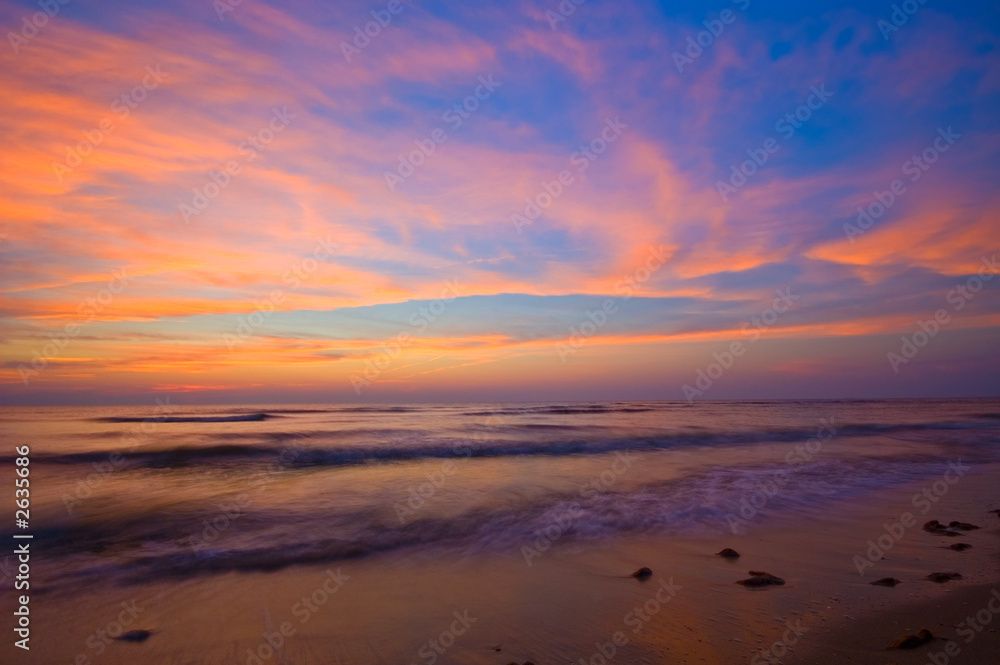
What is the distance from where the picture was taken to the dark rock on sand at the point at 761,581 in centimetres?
541

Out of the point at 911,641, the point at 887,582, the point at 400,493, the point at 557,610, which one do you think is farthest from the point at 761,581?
the point at 400,493

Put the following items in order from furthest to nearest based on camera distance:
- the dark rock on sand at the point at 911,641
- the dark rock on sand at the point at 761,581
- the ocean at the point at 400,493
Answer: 1. the ocean at the point at 400,493
2. the dark rock on sand at the point at 761,581
3. the dark rock on sand at the point at 911,641

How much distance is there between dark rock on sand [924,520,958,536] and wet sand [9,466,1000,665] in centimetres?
23

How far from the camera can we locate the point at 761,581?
543 centimetres

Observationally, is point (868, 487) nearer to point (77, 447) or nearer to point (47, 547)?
point (47, 547)

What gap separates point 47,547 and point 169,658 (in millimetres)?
5446

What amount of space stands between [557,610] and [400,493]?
7315 mm

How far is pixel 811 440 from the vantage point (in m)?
23.8

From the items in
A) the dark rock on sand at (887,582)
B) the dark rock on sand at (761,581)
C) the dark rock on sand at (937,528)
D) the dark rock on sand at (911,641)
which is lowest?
the dark rock on sand at (937,528)

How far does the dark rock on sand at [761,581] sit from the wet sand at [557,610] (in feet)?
0.36

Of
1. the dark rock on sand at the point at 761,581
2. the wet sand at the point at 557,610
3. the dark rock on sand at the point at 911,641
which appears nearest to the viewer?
the dark rock on sand at the point at 911,641

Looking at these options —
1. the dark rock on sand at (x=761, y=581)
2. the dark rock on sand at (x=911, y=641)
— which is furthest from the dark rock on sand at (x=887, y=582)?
the dark rock on sand at (x=911, y=641)

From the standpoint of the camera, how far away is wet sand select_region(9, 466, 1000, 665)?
13.5 ft

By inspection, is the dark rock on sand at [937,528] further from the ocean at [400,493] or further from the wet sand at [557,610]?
the ocean at [400,493]
